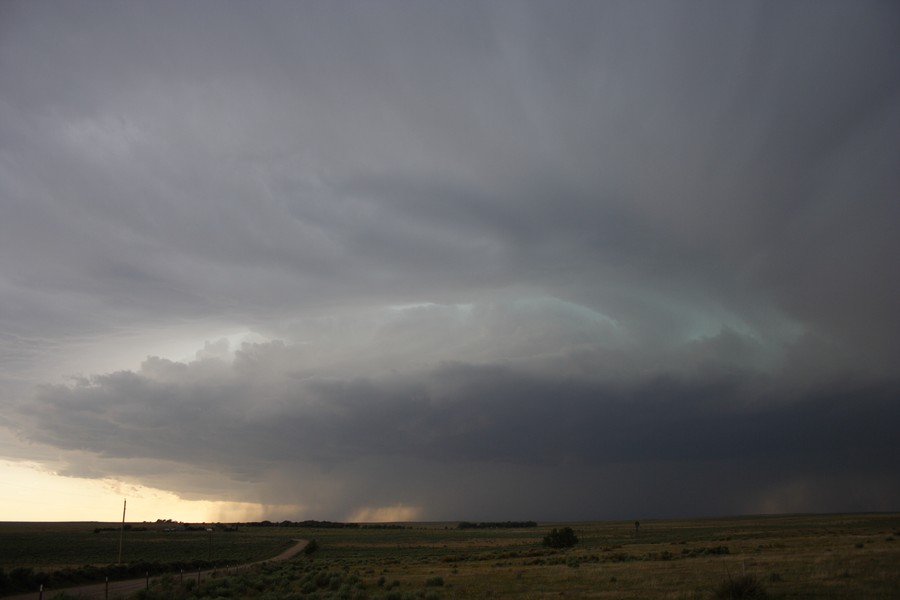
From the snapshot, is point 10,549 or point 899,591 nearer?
point 899,591

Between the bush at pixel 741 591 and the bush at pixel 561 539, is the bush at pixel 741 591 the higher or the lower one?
the higher one

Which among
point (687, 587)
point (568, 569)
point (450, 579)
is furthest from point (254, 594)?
point (687, 587)

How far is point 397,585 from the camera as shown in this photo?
3606 cm

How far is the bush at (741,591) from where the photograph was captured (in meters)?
22.4

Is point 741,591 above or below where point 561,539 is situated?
above

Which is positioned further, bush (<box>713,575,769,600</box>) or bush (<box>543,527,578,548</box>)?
bush (<box>543,527,578,548</box>)

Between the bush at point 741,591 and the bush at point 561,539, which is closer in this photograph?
the bush at point 741,591

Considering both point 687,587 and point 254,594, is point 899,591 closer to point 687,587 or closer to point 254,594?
point 687,587

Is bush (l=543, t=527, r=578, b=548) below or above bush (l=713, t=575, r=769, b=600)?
below

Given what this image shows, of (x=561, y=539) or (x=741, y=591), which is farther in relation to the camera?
(x=561, y=539)

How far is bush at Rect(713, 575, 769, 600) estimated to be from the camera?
22.4 meters

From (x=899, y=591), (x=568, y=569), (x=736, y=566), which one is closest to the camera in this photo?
(x=899, y=591)

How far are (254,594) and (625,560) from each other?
27653mm

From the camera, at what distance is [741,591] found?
22.7 m
